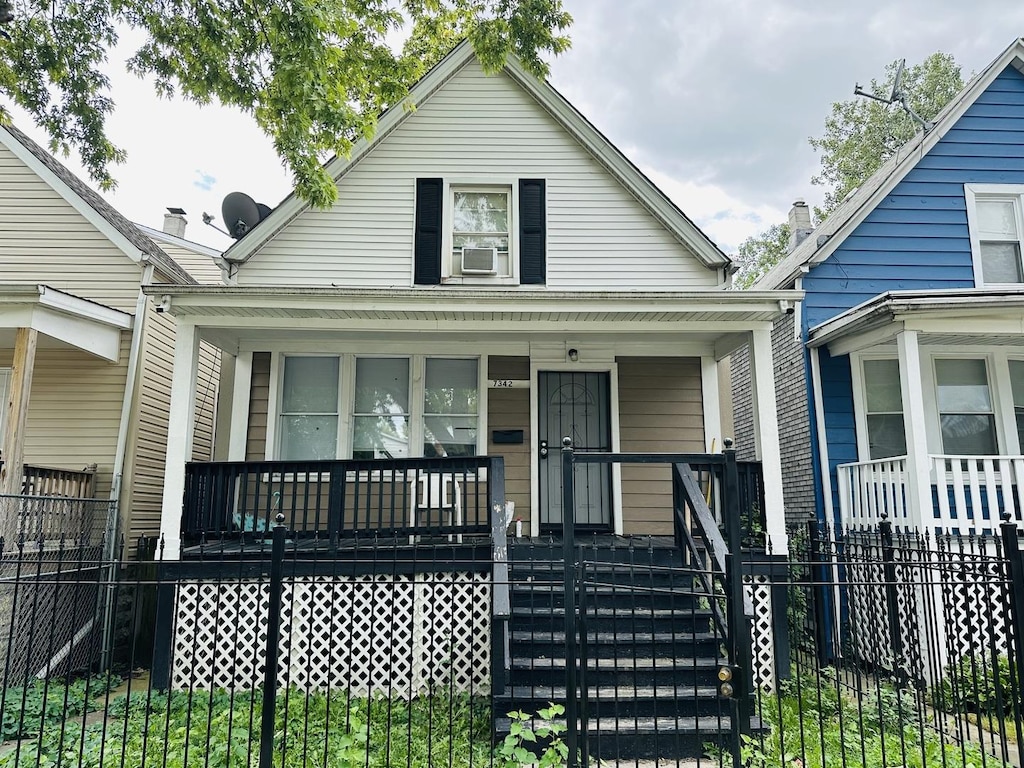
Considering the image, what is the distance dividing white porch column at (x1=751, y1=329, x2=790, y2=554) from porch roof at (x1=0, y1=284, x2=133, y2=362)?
7.69 m

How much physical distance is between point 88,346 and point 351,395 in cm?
324

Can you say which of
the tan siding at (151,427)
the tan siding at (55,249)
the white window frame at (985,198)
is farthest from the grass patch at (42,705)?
the white window frame at (985,198)

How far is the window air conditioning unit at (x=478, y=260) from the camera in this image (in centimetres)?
862

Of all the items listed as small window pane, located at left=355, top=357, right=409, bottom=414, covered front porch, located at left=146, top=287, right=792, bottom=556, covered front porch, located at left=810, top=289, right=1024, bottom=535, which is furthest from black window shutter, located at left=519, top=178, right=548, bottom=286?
covered front porch, located at left=810, top=289, right=1024, bottom=535

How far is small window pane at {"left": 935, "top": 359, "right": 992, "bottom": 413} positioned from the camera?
28.4 feet

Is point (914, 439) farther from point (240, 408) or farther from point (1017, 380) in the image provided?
point (240, 408)

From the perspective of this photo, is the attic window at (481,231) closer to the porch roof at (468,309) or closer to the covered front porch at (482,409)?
the covered front porch at (482,409)

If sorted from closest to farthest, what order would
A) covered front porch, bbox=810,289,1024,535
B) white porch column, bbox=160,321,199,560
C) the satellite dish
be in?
white porch column, bbox=160,321,199,560 < covered front porch, bbox=810,289,1024,535 < the satellite dish

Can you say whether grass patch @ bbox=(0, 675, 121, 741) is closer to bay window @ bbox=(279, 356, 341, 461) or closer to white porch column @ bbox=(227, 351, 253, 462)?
white porch column @ bbox=(227, 351, 253, 462)

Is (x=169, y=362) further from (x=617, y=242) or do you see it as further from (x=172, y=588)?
(x=617, y=242)

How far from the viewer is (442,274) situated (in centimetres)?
865

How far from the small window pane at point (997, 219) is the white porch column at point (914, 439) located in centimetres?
341

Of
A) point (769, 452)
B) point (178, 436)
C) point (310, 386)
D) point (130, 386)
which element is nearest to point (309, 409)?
point (310, 386)

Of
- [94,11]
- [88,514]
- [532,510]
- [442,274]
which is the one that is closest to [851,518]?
[532,510]
